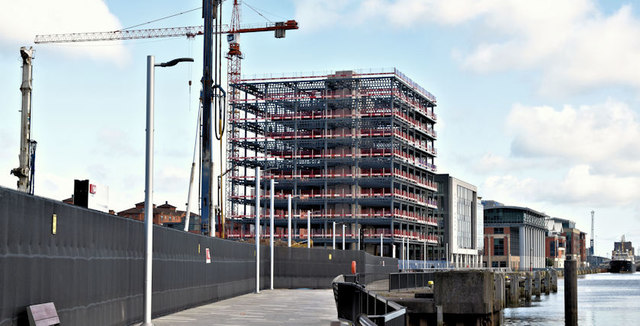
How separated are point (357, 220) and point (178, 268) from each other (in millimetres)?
125854

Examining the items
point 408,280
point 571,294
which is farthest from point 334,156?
point 571,294

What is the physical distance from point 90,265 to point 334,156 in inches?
5414

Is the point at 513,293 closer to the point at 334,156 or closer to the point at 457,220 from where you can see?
the point at 334,156

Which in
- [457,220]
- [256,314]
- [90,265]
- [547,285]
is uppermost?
[457,220]

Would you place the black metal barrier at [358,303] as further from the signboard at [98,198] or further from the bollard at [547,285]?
the bollard at [547,285]

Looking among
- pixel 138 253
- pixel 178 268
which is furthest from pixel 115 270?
pixel 178 268

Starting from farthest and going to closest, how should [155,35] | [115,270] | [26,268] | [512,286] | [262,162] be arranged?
1. [155,35]
2. [262,162]
3. [512,286]
4. [115,270]
5. [26,268]

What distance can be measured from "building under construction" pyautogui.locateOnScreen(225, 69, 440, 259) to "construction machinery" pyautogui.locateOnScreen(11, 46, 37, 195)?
101210mm

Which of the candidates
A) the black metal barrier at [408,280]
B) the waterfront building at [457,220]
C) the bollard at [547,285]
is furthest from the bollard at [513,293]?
the waterfront building at [457,220]

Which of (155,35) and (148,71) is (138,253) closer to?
(148,71)

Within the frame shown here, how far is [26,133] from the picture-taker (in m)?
46.8

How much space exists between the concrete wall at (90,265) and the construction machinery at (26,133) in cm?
1475

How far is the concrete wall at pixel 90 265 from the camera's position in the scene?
14.2m

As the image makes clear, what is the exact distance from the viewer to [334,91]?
15588 cm
